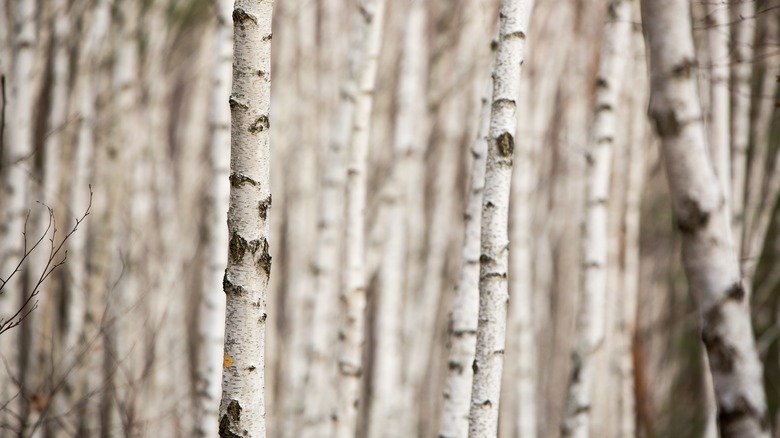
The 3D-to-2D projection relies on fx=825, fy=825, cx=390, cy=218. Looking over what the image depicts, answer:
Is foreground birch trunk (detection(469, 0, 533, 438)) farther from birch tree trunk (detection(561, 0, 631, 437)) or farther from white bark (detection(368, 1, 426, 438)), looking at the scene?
white bark (detection(368, 1, 426, 438))

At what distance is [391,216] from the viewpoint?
7117 mm

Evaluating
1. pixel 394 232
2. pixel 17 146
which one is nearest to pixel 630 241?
pixel 394 232

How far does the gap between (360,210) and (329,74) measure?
211 inches

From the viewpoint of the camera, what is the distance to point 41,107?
9.86m

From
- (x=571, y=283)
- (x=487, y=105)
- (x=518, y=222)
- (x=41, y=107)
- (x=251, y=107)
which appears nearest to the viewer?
(x=251, y=107)

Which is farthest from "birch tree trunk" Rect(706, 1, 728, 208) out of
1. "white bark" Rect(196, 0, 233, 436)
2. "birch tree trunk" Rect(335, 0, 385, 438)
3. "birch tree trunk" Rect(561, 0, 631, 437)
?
"white bark" Rect(196, 0, 233, 436)

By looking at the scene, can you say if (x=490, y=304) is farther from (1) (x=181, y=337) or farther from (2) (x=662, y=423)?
(2) (x=662, y=423)

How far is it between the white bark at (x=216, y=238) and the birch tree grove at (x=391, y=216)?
23 mm

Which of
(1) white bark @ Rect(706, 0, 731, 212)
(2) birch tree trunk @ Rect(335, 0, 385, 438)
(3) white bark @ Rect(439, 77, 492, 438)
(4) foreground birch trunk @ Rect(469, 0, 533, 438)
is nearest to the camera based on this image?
(4) foreground birch trunk @ Rect(469, 0, 533, 438)

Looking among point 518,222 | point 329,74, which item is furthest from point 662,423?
point 329,74

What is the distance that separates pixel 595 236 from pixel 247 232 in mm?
3082

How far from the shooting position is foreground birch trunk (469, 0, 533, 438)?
331 centimetres

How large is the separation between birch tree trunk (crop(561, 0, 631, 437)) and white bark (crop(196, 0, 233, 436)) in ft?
7.27

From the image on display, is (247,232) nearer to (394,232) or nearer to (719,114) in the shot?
(719,114)
